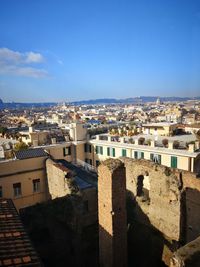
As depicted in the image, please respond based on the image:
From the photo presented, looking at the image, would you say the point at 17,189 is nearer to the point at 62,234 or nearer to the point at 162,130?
the point at 62,234

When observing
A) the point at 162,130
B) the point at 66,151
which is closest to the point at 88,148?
the point at 66,151

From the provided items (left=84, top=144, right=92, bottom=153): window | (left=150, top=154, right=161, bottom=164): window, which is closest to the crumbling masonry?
(left=150, top=154, right=161, bottom=164): window

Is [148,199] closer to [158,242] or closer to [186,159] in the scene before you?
[158,242]

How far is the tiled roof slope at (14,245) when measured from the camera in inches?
318

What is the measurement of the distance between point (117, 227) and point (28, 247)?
506 cm

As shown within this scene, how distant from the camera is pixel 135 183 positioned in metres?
19.0

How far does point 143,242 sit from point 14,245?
10919 mm

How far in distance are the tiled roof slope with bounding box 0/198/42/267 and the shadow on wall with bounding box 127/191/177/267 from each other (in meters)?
8.75

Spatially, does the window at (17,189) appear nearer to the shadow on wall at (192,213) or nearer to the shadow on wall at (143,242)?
the shadow on wall at (143,242)

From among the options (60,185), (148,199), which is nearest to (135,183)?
(148,199)

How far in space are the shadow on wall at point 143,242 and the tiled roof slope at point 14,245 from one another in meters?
8.75

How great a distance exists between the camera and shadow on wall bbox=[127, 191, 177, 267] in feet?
54.3

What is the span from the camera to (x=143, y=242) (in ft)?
58.4

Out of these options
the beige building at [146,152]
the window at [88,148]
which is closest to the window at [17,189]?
the beige building at [146,152]
